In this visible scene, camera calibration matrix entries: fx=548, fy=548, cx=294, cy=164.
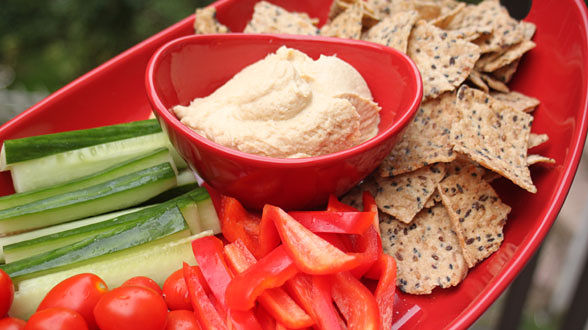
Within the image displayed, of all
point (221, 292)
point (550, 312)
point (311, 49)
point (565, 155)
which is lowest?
point (550, 312)

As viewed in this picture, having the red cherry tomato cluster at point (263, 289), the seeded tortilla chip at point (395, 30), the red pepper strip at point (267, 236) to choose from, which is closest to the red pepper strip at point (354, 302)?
the red cherry tomato cluster at point (263, 289)

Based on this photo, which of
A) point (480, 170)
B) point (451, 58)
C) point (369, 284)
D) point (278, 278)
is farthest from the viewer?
point (451, 58)

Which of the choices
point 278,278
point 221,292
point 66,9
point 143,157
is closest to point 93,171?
point 143,157

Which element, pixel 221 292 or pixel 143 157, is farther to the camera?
pixel 143 157

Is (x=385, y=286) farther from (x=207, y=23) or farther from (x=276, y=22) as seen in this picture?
(x=207, y=23)

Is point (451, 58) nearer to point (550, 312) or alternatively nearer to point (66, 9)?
point (550, 312)
